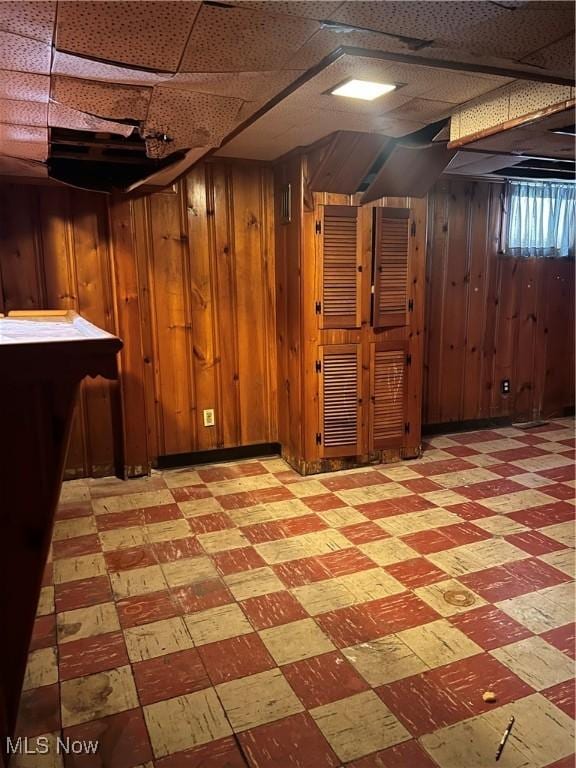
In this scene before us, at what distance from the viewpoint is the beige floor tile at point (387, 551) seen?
263 centimetres

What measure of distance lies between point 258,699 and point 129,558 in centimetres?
115

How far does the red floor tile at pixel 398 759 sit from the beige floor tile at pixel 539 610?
81 centimetres

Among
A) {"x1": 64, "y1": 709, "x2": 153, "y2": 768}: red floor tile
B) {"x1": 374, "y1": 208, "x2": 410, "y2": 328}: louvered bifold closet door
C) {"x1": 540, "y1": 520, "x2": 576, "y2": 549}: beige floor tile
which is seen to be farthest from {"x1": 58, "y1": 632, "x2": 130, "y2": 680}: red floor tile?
{"x1": 374, "y1": 208, "x2": 410, "y2": 328}: louvered bifold closet door

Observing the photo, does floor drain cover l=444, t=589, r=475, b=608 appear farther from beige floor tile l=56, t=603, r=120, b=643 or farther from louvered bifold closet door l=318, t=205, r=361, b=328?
louvered bifold closet door l=318, t=205, r=361, b=328

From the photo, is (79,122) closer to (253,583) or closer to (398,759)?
(253,583)

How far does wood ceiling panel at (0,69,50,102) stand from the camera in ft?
5.97

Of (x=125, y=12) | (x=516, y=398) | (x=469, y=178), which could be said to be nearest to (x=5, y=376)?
(x=125, y=12)

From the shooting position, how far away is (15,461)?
1.31 m

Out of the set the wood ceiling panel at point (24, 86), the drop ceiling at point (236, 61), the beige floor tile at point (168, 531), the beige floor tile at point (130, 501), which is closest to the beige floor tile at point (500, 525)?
the beige floor tile at point (168, 531)

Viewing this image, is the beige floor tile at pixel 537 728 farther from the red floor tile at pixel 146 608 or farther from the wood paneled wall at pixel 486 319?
the wood paneled wall at pixel 486 319

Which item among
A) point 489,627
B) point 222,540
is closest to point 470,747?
point 489,627

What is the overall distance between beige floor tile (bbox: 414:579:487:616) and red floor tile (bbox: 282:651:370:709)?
53 cm

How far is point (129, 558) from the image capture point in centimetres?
267

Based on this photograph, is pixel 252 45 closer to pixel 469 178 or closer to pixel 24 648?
pixel 24 648
